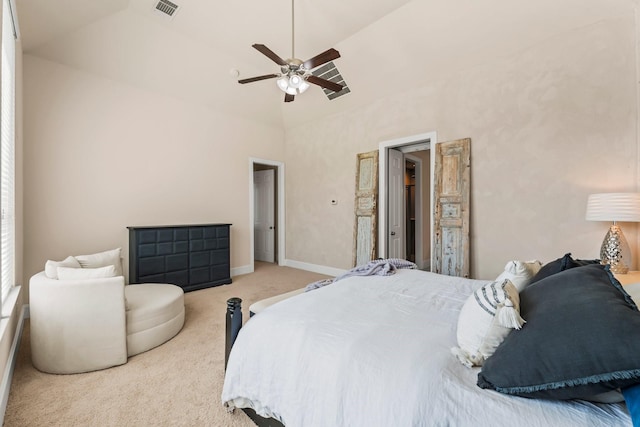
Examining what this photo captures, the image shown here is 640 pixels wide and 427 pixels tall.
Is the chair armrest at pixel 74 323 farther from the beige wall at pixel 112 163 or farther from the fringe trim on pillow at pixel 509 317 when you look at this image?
the fringe trim on pillow at pixel 509 317

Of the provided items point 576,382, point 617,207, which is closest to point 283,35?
point 617,207

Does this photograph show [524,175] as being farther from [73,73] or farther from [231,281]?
[73,73]

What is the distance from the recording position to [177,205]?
4621mm

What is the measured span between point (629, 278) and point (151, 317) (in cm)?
A: 406

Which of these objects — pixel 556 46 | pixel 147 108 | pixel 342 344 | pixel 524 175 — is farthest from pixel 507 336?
pixel 147 108

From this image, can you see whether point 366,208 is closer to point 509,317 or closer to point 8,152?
point 509,317

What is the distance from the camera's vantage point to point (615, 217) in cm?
242

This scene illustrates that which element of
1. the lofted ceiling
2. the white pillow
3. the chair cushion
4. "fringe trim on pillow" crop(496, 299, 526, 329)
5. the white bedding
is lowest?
the chair cushion

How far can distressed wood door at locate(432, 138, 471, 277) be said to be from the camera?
12.1ft

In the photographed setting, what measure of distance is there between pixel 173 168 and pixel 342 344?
4312 mm

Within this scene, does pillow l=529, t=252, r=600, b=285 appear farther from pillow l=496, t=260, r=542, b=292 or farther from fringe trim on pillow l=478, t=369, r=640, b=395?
fringe trim on pillow l=478, t=369, r=640, b=395

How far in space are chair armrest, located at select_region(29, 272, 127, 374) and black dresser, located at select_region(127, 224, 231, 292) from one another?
1635 mm

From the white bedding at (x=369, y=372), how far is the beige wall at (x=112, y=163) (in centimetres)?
342

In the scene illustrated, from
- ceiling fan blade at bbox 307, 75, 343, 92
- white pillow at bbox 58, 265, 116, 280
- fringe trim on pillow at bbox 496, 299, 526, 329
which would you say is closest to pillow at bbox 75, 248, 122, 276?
white pillow at bbox 58, 265, 116, 280
